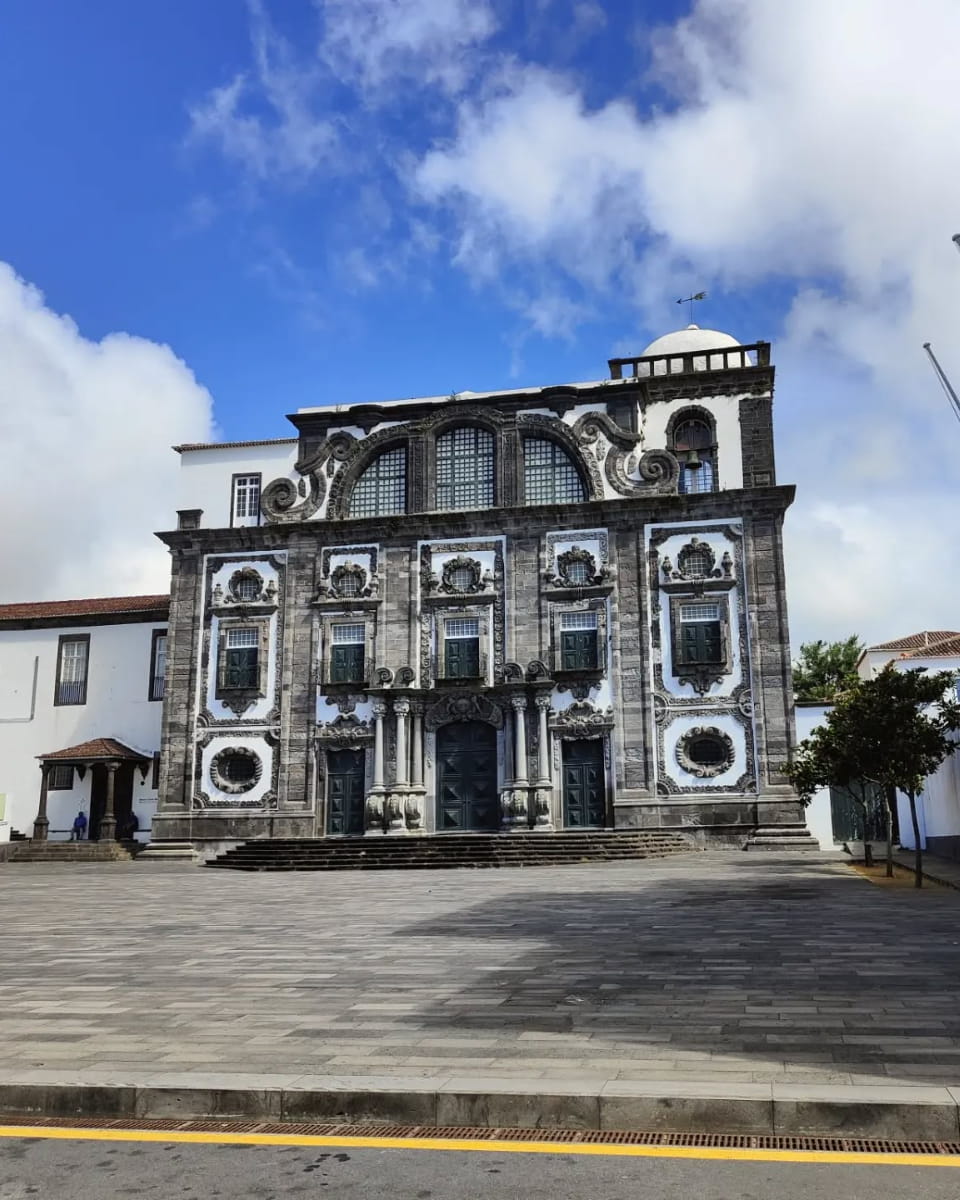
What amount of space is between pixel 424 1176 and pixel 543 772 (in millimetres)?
28972

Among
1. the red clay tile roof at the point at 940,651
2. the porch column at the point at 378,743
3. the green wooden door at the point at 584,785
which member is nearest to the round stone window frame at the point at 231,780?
the porch column at the point at 378,743

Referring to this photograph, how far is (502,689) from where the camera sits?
34688 millimetres

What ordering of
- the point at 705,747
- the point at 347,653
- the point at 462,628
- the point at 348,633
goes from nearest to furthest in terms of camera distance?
the point at 705,747
the point at 462,628
the point at 347,653
the point at 348,633

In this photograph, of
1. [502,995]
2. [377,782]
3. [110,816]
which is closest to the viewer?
[502,995]

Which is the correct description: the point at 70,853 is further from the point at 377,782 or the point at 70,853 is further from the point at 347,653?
the point at 347,653

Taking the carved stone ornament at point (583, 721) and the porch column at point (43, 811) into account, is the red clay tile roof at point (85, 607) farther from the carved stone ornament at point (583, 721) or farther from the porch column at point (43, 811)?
the carved stone ornament at point (583, 721)

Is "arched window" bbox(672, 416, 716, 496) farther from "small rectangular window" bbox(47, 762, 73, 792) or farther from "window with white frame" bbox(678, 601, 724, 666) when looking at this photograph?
"small rectangular window" bbox(47, 762, 73, 792)

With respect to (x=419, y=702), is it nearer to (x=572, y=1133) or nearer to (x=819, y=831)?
(x=819, y=831)

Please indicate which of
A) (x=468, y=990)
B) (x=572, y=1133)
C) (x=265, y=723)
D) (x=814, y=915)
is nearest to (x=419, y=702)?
(x=265, y=723)

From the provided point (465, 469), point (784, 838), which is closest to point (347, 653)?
point (465, 469)

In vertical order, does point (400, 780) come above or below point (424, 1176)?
above

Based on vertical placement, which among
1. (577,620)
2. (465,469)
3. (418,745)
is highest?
(465,469)

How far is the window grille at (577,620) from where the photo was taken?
34938mm

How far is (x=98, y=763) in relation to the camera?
38031 mm
